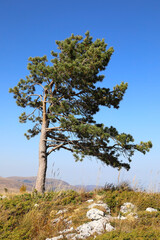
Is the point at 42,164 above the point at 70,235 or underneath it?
above

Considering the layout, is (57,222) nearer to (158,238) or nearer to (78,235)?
(78,235)

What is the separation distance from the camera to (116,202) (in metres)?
7.99

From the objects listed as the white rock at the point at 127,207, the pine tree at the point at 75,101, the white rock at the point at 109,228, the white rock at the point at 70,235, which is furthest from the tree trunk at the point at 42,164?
the white rock at the point at 109,228

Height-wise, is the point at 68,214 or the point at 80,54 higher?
the point at 80,54

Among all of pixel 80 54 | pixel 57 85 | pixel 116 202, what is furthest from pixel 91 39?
pixel 116 202

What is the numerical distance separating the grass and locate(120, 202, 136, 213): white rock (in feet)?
0.55

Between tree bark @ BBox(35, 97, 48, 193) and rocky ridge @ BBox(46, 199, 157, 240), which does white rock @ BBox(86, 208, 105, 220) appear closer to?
rocky ridge @ BBox(46, 199, 157, 240)

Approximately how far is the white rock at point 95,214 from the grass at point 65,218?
0.15m

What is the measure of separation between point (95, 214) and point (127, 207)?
5.35ft

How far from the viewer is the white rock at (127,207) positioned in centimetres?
743

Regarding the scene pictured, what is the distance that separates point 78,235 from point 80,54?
390 inches

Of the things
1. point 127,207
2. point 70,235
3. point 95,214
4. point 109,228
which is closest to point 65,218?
point 95,214

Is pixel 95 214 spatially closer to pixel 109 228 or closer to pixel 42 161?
pixel 109 228

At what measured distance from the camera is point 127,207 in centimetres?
757
